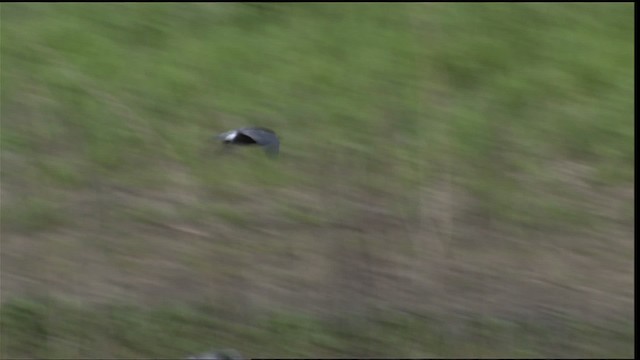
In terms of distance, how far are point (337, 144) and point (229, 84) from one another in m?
0.53

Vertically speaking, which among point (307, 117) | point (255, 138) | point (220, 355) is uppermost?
point (307, 117)

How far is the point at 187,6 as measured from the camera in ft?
14.8

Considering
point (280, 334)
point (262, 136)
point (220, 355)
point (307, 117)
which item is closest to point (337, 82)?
point (307, 117)

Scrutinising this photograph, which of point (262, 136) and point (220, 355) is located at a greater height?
point (262, 136)

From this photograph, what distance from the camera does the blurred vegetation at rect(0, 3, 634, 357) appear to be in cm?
332

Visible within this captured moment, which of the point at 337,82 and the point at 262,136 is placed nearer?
the point at 262,136

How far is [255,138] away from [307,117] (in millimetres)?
279

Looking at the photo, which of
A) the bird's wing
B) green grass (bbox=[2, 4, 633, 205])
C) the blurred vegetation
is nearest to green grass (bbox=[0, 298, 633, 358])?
the blurred vegetation

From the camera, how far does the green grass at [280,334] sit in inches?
125

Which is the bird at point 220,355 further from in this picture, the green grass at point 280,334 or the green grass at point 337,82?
the green grass at point 337,82

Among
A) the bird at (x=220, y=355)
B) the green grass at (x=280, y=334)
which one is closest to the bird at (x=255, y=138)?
the green grass at (x=280, y=334)

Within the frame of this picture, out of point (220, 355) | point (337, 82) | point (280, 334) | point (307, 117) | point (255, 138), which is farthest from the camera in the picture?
point (337, 82)

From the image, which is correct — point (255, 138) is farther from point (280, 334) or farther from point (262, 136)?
point (280, 334)

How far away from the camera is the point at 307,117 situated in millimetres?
4004
